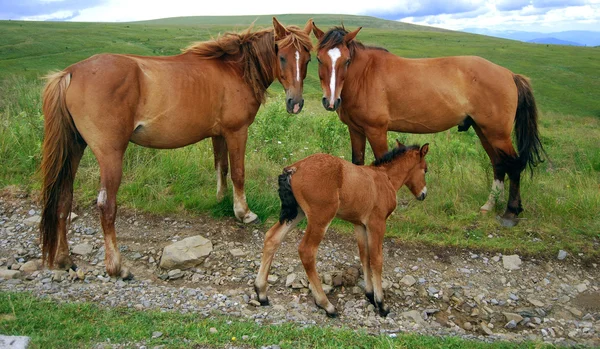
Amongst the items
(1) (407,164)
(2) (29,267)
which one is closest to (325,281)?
(1) (407,164)

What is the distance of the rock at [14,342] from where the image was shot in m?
3.48

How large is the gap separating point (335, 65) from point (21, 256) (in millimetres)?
4932

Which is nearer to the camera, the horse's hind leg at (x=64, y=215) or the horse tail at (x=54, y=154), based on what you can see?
the horse tail at (x=54, y=154)

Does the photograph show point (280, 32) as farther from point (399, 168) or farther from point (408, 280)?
point (408, 280)

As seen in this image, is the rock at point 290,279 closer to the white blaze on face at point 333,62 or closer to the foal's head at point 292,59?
the foal's head at point 292,59

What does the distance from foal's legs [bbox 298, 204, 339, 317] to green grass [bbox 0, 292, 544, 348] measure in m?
0.63

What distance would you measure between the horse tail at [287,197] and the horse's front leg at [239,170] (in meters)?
1.77

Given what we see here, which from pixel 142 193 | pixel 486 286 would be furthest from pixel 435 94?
pixel 142 193

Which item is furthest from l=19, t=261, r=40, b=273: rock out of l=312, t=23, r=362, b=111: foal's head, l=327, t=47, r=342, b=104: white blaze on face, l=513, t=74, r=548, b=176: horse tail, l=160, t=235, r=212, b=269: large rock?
l=513, t=74, r=548, b=176: horse tail

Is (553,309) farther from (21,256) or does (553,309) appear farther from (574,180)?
(21,256)

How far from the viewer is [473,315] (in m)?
5.51

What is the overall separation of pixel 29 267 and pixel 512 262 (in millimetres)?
6363

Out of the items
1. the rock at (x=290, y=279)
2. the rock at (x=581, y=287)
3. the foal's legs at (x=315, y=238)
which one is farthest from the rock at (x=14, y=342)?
the rock at (x=581, y=287)

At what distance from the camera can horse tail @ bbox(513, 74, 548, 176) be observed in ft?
25.0
